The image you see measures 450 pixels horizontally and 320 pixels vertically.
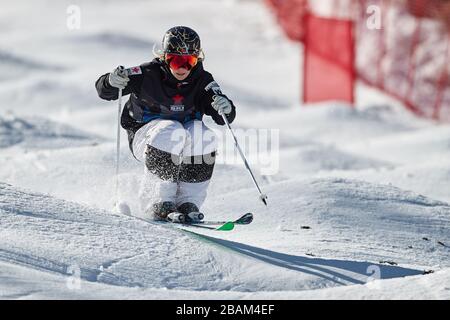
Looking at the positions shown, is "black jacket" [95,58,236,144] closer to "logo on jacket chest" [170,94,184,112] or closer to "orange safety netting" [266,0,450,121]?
"logo on jacket chest" [170,94,184,112]

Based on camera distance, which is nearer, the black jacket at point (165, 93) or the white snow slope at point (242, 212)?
the white snow slope at point (242, 212)

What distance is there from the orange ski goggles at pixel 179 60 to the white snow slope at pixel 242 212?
87 centimetres

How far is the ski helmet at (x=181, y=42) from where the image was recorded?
522 centimetres

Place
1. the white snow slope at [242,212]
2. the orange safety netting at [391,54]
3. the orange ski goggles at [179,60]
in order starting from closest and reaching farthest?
the white snow slope at [242,212] → the orange ski goggles at [179,60] → the orange safety netting at [391,54]

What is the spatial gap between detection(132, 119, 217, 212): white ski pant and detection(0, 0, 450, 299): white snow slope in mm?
245

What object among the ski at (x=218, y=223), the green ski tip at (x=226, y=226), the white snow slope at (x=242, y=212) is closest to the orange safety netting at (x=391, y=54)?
the white snow slope at (x=242, y=212)

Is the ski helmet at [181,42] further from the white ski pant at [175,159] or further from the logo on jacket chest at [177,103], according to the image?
the white ski pant at [175,159]

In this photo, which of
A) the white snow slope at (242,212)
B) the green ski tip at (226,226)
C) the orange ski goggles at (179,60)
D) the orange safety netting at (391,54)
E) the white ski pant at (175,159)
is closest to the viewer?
the white snow slope at (242,212)

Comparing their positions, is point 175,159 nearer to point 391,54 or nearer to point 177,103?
point 177,103

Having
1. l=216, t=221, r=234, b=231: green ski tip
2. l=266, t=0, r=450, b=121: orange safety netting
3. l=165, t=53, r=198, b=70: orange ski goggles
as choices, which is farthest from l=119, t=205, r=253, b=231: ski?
l=266, t=0, r=450, b=121: orange safety netting

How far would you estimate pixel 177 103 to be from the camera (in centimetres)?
531
